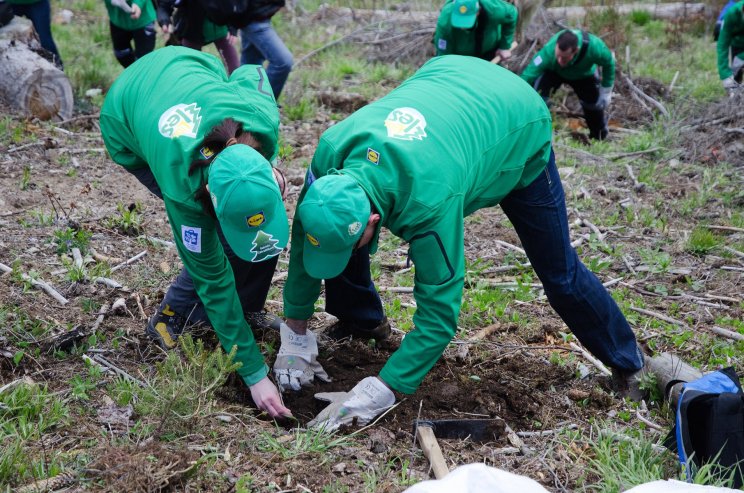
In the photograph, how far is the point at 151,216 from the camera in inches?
Answer: 211

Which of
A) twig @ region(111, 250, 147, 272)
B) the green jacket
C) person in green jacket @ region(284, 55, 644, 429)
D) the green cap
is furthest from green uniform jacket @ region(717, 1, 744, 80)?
twig @ region(111, 250, 147, 272)

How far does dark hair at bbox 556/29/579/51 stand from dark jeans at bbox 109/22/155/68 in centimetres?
386

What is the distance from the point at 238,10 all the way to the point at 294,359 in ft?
12.7

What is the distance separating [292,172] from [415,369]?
349 cm

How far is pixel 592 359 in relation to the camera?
4051 millimetres

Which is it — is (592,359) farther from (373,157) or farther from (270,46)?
(270,46)

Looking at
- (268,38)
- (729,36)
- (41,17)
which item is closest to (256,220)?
(268,38)

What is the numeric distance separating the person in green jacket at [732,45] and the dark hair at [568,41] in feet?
6.83

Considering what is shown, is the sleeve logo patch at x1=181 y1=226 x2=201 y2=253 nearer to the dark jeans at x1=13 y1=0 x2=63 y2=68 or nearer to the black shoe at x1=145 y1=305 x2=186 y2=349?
the black shoe at x1=145 y1=305 x2=186 y2=349

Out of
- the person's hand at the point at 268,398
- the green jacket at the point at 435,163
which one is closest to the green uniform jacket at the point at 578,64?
the green jacket at the point at 435,163

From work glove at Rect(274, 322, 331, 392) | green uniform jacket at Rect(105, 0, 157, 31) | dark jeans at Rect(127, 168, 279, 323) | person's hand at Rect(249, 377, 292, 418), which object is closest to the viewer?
person's hand at Rect(249, 377, 292, 418)

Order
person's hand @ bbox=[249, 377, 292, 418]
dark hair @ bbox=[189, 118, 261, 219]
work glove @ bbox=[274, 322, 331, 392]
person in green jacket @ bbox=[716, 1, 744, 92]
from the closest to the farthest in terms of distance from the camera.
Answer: dark hair @ bbox=[189, 118, 261, 219] < person's hand @ bbox=[249, 377, 292, 418] < work glove @ bbox=[274, 322, 331, 392] < person in green jacket @ bbox=[716, 1, 744, 92]

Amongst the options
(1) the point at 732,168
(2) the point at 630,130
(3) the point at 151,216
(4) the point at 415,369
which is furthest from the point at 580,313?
(2) the point at 630,130

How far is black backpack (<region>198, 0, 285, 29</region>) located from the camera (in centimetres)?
639
